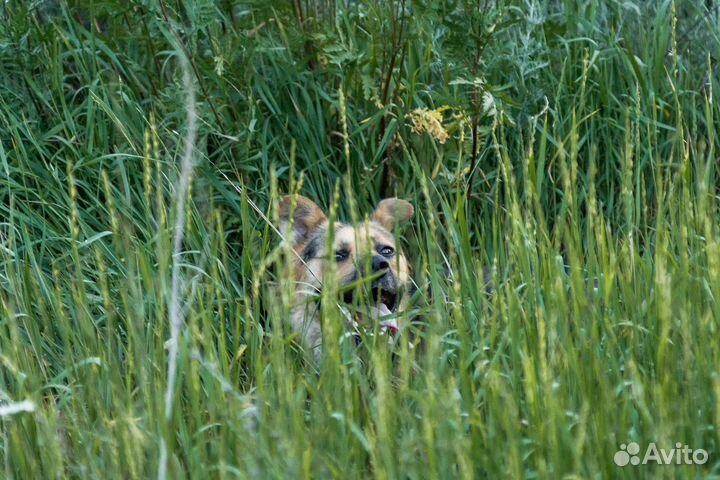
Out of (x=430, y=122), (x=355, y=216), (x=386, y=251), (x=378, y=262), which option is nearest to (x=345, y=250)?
(x=386, y=251)

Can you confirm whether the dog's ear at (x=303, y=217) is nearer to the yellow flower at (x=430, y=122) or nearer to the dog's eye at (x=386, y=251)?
the dog's eye at (x=386, y=251)

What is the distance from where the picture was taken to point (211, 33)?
497cm

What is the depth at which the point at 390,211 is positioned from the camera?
4.99 metres

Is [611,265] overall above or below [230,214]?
above

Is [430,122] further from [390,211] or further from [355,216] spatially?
[355,216]

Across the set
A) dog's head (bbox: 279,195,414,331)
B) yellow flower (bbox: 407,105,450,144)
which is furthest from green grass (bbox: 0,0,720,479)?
dog's head (bbox: 279,195,414,331)

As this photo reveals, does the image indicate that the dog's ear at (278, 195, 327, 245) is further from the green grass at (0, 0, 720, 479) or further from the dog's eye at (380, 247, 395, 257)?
the dog's eye at (380, 247, 395, 257)

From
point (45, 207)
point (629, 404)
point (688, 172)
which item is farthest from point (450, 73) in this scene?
point (629, 404)

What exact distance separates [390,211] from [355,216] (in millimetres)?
2031

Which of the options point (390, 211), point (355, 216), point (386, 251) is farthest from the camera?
point (386, 251)

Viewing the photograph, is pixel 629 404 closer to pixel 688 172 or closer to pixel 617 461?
pixel 617 461

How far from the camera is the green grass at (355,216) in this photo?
→ 9.02 ft

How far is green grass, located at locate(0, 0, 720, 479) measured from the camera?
275cm

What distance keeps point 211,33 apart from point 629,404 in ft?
9.31
